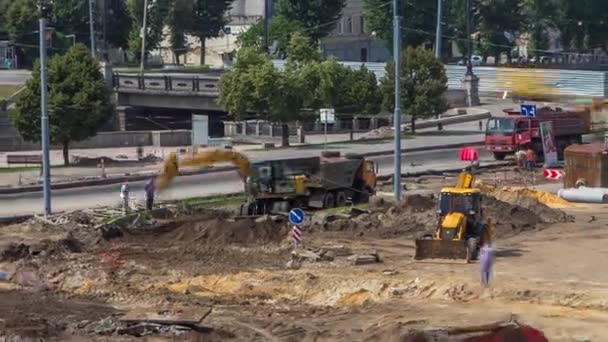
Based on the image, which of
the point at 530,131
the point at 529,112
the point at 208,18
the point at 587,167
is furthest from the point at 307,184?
→ the point at 208,18

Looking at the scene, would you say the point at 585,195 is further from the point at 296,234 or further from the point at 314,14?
the point at 314,14

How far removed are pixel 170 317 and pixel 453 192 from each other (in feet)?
34.2

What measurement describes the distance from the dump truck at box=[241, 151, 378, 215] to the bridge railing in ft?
140

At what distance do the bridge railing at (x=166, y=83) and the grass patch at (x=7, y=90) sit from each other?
712 centimetres

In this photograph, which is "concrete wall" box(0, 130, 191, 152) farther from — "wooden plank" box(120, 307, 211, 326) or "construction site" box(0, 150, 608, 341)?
"wooden plank" box(120, 307, 211, 326)

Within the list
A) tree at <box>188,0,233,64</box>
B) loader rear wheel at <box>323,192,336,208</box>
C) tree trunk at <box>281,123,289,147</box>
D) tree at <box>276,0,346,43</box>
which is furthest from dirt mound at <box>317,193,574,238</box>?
tree at <box>188,0,233,64</box>

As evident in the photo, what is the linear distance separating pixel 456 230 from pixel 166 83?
191 ft

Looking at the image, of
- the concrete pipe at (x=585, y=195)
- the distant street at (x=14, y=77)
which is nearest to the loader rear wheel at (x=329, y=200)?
the concrete pipe at (x=585, y=195)

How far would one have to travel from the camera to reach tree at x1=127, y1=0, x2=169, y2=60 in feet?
402

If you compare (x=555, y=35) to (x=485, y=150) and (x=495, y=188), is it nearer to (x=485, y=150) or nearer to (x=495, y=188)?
(x=485, y=150)

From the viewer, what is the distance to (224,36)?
5546 inches

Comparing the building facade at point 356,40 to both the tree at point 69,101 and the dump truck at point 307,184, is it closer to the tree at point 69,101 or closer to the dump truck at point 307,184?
the tree at point 69,101

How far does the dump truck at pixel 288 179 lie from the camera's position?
155 ft

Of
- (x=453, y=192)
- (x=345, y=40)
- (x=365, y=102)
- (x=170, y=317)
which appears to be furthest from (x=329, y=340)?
(x=345, y=40)
